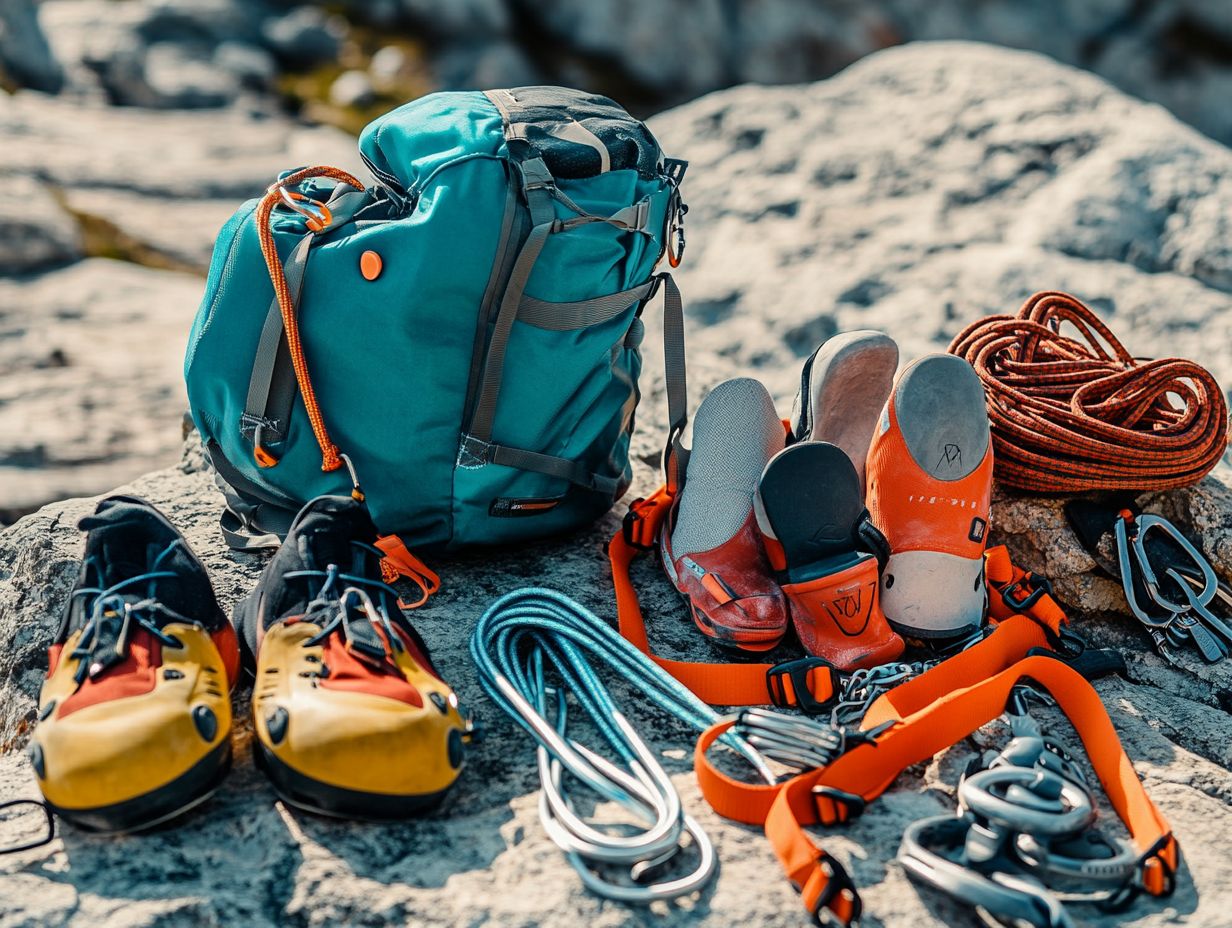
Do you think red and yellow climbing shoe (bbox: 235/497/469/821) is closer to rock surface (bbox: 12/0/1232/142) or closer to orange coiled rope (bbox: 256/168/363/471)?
orange coiled rope (bbox: 256/168/363/471)

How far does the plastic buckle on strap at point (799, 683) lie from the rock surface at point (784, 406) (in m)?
0.28

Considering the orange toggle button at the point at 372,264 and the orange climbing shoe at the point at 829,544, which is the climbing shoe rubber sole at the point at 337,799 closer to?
the orange climbing shoe at the point at 829,544

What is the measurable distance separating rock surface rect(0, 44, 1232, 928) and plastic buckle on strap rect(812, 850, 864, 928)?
7 centimetres

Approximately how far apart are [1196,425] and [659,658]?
1.86 meters

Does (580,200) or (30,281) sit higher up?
(580,200)

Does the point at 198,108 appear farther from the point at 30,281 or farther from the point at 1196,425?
the point at 1196,425

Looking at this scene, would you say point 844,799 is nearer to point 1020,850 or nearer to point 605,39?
point 1020,850

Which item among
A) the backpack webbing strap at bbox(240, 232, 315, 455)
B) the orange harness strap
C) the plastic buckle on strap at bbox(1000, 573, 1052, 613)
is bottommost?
the orange harness strap

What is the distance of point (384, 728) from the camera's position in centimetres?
219

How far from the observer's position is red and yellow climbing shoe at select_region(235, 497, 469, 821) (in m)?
2.18

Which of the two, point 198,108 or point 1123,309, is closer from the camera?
→ point 1123,309

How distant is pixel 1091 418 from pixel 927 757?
4.40ft

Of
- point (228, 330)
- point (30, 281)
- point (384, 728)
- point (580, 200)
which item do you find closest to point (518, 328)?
point (580, 200)

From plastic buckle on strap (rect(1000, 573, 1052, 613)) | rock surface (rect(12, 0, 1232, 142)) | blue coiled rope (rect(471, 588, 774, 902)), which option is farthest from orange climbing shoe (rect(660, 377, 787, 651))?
rock surface (rect(12, 0, 1232, 142))
